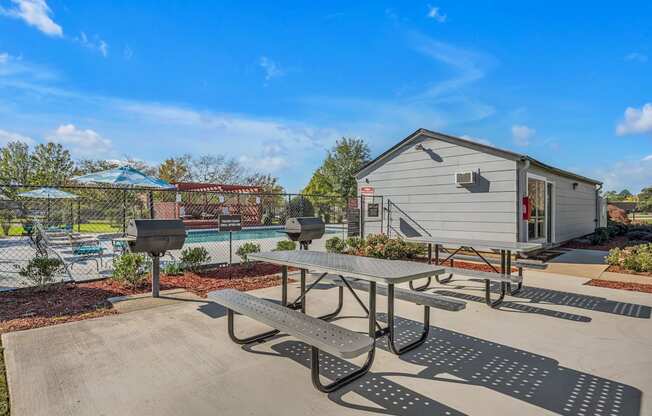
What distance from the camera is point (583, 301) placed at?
4570mm

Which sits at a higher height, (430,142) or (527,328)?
(430,142)

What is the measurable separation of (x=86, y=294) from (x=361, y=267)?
13.8 ft

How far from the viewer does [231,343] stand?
3.08 metres

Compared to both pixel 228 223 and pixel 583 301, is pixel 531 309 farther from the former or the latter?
pixel 228 223

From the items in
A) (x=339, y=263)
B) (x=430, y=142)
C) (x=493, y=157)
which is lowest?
(x=339, y=263)

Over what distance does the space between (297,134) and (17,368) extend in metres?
22.9

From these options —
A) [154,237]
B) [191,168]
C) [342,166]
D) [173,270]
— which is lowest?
[173,270]

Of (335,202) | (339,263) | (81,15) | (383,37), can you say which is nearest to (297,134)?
(335,202)

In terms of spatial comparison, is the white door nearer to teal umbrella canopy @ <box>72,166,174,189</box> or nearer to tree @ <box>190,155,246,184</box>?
teal umbrella canopy @ <box>72,166,174,189</box>

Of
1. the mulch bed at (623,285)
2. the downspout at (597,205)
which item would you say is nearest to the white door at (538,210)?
the mulch bed at (623,285)

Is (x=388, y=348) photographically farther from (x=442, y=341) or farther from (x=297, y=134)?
(x=297, y=134)

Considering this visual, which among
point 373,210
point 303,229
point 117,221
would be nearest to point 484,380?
point 303,229

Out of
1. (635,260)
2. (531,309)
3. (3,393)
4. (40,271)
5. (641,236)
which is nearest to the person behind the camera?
(3,393)

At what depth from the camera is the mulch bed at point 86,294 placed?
147 inches
